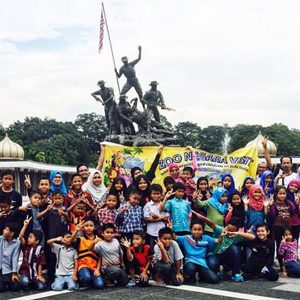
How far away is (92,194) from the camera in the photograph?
7.25 meters

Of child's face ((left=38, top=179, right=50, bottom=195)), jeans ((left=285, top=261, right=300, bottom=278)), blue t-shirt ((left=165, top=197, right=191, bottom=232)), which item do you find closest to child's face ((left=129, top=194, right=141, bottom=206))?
blue t-shirt ((left=165, top=197, right=191, bottom=232))

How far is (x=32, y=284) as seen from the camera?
252 inches

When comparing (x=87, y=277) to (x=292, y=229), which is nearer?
(x=87, y=277)

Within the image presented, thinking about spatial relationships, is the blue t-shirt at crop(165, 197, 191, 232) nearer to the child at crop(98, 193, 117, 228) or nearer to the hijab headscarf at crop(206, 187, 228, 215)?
the hijab headscarf at crop(206, 187, 228, 215)

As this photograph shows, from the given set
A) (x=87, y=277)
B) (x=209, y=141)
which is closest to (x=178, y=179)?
(x=87, y=277)

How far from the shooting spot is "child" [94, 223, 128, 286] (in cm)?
641

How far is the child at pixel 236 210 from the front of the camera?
7.16 meters

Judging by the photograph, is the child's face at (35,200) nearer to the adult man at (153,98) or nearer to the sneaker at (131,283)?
the sneaker at (131,283)

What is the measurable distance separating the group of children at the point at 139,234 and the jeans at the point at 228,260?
0.04ft

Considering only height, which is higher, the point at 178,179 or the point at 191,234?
the point at 178,179

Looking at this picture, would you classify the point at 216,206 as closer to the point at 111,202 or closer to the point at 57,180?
the point at 111,202

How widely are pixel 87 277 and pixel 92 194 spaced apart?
1.29 meters

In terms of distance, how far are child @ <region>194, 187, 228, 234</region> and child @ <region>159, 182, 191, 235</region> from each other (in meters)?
0.40

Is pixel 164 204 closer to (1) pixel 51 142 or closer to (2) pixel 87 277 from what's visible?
(2) pixel 87 277
